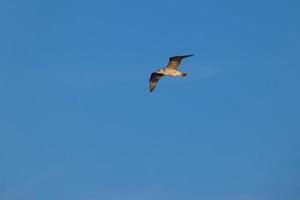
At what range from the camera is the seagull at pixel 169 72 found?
105 meters

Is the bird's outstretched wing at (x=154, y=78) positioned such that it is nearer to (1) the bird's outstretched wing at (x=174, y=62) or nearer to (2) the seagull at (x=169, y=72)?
(2) the seagull at (x=169, y=72)

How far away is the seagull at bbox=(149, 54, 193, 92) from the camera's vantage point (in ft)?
344

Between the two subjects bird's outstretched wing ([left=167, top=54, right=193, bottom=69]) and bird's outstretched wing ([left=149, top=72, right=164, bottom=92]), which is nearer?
bird's outstretched wing ([left=167, top=54, right=193, bottom=69])

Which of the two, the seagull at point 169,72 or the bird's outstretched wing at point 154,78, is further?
the bird's outstretched wing at point 154,78

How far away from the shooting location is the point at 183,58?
103750mm

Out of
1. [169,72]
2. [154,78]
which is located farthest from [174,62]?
[154,78]

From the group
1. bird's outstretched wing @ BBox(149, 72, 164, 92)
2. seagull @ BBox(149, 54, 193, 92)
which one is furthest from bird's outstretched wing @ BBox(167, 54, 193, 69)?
bird's outstretched wing @ BBox(149, 72, 164, 92)

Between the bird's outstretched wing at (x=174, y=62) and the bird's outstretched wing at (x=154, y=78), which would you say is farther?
the bird's outstretched wing at (x=154, y=78)

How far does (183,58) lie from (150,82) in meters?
6.59

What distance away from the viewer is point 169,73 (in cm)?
10656

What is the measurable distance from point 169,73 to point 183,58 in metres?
3.59

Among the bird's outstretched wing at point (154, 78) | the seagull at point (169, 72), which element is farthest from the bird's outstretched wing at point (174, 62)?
the bird's outstretched wing at point (154, 78)

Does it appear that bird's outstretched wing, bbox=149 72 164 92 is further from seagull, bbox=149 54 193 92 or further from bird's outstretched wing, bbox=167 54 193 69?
bird's outstretched wing, bbox=167 54 193 69

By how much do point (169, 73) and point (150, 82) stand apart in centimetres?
311
